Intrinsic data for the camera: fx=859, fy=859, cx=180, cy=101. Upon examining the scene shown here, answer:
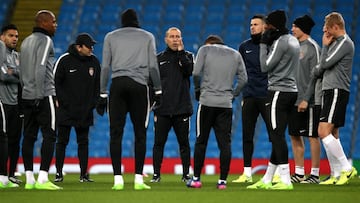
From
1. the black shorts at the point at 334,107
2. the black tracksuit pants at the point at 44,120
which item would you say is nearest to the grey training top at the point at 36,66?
the black tracksuit pants at the point at 44,120

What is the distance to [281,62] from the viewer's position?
32.8 feet

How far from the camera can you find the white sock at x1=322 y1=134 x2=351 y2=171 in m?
11.1

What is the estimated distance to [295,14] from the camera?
72.7ft

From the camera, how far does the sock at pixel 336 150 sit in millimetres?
11086

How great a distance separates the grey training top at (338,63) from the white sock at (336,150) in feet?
2.20

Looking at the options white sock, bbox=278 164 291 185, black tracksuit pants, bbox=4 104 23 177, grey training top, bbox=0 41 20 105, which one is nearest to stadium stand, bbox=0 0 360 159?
black tracksuit pants, bbox=4 104 23 177

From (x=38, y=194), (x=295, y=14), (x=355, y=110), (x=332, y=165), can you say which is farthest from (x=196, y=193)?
(x=295, y=14)

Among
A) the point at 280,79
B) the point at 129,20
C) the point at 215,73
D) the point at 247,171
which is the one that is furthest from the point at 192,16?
the point at 280,79

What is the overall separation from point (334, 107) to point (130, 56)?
2.88 meters

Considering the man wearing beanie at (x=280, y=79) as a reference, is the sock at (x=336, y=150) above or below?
below

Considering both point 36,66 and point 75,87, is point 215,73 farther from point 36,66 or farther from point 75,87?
point 75,87

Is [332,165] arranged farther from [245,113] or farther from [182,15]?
[182,15]

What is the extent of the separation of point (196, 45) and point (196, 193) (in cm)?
1255

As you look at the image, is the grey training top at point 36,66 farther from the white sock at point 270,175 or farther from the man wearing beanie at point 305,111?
the man wearing beanie at point 305,111
